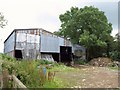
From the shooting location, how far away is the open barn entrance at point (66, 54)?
3150 centimetres

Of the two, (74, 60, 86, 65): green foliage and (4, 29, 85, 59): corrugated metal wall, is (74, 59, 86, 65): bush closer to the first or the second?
(74, 60, 86, 65): green foliage

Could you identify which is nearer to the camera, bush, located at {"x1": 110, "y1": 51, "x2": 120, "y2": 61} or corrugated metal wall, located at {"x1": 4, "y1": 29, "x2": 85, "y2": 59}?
corrugated metal wall, located at {"x1": 4, "y1": 29, "x2": 85, "y2": 59}

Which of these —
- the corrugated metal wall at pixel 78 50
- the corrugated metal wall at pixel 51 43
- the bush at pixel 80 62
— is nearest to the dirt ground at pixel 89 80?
the corrugated metal wall at pixel 51 43

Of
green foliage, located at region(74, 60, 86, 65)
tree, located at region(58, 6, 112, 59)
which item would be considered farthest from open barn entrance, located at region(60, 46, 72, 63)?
tree, located at region(58, 6, 112, 59)

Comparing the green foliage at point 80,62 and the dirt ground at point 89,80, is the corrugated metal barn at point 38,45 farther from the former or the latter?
the dirt ground at point 89,80

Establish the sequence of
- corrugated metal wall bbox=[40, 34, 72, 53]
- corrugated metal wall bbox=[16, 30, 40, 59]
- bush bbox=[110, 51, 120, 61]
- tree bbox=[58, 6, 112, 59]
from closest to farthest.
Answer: corrugated metal wall bbox=[16, 30, 40, 59] < corrugated metal wall bbox=[40, 34, 72, 53] < tree bbox=[58, 6, 112, 59] < bush bbox=[110, 51, 120, 61]

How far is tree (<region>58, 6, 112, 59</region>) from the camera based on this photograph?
29281 mm

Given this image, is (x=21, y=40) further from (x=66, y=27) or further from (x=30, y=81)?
(x=30, y=81)

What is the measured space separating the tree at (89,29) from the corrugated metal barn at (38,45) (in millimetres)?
1506

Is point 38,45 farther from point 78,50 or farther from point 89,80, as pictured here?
point 89,80

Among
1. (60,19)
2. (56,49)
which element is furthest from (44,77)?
(60,19)

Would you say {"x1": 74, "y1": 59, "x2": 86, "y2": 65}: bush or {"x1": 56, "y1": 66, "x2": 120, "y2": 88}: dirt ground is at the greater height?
{"x1": 74, "y1": 59, "x2": 86, "y2": 65}: bush

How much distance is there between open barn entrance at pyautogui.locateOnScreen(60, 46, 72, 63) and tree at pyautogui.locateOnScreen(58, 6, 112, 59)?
4.41ft

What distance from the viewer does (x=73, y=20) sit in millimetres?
31047
